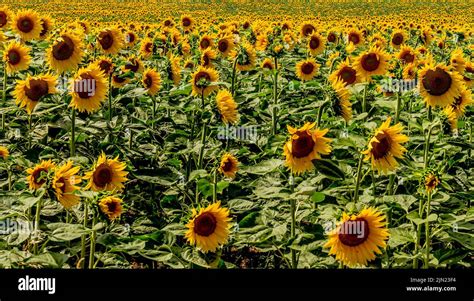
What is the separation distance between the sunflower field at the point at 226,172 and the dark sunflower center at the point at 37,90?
0.01m

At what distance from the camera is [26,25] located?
6492mm

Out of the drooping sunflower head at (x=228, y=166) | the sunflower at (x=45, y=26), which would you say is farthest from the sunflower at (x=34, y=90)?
the sunflower at (x=45, y=26)

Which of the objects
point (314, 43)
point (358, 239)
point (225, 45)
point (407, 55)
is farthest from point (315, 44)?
point (358, 239)

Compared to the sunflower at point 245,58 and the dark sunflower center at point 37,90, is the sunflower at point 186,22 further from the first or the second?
the dark sunflower center at point 37,90

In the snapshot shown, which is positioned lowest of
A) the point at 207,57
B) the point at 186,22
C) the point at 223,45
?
the point at 207,57

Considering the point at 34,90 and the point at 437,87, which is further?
the point at 34,90

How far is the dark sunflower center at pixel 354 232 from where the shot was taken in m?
3.08

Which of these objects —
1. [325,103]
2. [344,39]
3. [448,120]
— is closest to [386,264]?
[325,103]

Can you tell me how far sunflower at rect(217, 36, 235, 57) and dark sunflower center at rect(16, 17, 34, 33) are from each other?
7.98 feet

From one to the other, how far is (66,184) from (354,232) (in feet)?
5.19

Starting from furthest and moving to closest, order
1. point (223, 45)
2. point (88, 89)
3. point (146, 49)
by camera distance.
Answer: point (146, 49) < point (223, 45) < point (88, 89)

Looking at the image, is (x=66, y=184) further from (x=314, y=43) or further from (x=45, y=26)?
(x=314, y=43)

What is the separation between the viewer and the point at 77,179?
3361 millimetres

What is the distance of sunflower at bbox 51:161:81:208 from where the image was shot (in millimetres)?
3307
